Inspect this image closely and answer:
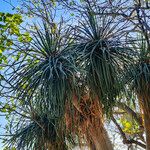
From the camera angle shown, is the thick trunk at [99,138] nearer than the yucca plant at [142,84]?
Yes

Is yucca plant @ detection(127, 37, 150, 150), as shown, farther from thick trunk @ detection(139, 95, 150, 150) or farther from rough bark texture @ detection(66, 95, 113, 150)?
rough bark texture @ detection(66, 95, 113, 150)

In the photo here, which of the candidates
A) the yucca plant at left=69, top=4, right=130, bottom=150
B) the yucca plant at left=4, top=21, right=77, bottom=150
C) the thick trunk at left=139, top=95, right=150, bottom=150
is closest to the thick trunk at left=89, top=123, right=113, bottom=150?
the yucca plant at left=69, top=4, right=130, bottom=150

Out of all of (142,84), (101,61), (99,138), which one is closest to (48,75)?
(101,61)

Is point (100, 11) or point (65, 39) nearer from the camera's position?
point (65, 39)

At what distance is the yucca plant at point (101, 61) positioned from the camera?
4.12 metres

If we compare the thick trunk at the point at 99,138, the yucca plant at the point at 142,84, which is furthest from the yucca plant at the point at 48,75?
the yucca plant at the point at 142,84

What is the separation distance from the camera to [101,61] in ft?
13.7

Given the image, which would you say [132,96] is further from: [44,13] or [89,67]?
[44,13]

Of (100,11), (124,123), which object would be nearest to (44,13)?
(100,11)

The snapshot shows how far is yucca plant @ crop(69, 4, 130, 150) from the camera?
4120 mm

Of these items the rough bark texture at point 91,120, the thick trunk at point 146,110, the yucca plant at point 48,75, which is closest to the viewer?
the yucca plant at point 48,75

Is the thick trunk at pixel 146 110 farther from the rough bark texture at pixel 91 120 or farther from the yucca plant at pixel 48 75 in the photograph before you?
the yucca plant at pixel 48 75

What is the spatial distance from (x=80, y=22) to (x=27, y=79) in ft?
3.41

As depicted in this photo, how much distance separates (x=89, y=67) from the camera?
4.14 meters
